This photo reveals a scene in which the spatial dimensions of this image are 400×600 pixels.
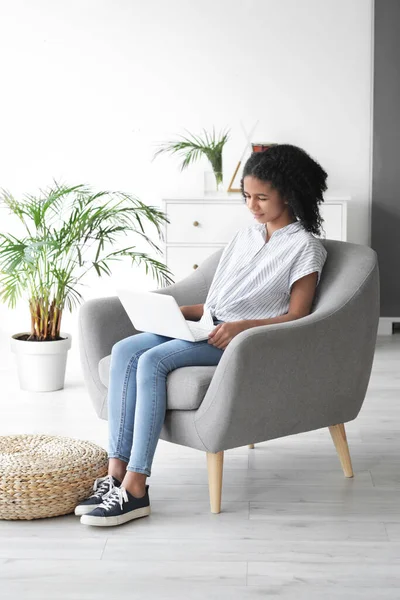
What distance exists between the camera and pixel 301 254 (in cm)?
262

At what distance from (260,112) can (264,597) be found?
3540 millimetres

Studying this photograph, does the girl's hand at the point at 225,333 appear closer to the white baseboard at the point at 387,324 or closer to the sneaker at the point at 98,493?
the sneaker at the point at 98,493

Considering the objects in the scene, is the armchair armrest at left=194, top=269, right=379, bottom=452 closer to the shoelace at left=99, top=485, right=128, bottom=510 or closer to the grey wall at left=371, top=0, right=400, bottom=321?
the shoelace at left=99, top=485, right=128, bottom=510

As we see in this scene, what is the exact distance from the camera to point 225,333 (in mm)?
2508

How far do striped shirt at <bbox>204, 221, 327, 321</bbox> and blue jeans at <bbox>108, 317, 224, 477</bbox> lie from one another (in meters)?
0.19

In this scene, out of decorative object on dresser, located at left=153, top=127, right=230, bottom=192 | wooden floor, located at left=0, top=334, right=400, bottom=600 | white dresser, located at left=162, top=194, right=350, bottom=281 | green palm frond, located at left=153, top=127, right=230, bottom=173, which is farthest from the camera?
green palm frond, located at left=153, top=127, right=230, bottom=173

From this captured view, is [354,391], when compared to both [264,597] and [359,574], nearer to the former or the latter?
[359,574]

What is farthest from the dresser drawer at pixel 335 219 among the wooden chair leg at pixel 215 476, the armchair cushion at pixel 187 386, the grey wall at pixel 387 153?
the wooden chair leg at pixel 215 476

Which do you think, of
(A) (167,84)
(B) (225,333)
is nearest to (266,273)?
(B) (225,333)

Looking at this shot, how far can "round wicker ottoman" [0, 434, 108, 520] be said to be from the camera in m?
2.33

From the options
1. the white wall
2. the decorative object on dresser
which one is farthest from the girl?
the white wall

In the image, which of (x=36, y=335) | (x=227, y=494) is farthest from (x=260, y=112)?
(x=227, y=494)

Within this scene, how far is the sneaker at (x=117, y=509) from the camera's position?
7.63 feet

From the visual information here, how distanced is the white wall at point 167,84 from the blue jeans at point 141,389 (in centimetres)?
265
